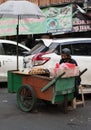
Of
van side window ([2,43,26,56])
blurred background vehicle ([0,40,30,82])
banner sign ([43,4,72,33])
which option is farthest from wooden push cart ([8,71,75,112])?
banner sign ([43,4,72,33])

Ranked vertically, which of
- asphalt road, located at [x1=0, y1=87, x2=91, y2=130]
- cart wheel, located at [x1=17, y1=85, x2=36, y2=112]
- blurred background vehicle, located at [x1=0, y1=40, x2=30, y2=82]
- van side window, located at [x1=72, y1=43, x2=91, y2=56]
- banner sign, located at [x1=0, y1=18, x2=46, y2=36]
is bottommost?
asphalt road, located at [x1=0, y1=87, x2=91, y2=130]

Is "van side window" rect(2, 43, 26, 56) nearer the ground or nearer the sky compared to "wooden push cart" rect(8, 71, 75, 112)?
nearer the sky

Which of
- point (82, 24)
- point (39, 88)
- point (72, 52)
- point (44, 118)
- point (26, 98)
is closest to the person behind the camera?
point (44, 118)

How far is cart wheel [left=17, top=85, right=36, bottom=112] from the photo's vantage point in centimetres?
990

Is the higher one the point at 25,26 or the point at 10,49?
the point at 25,26

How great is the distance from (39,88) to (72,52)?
2.60 m

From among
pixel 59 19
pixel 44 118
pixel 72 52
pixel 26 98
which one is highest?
pixel 59 19

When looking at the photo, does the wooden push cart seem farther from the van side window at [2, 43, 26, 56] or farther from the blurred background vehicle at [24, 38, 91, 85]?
the van side window at [2, 43, 26, 56]

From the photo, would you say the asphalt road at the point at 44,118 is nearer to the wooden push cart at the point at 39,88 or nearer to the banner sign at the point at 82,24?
the wooden push cart at the point at 39,88

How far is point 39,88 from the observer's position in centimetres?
988

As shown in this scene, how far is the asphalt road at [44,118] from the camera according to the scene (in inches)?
343

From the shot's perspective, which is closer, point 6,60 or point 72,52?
point 72,52

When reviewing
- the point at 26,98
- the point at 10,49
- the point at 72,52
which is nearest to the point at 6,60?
the point at 10,49

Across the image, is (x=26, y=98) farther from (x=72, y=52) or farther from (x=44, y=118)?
(x=72, y=52)
